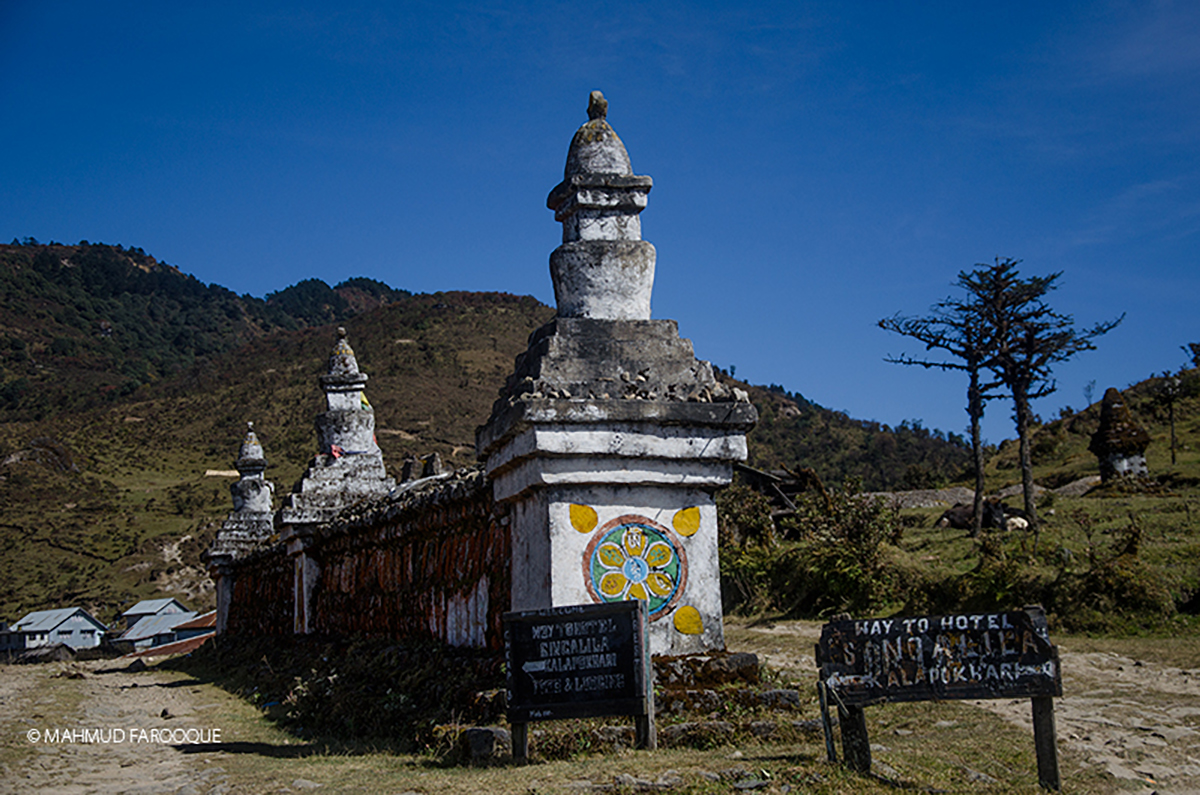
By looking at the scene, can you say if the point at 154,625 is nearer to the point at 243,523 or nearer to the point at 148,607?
the point at 148,607

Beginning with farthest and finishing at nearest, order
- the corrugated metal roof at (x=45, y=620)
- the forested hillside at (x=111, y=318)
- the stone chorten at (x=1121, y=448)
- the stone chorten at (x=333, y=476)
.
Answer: the forested hillside at (x=111, y=318) → the corrugated metal roof at (x=45, y=620) → the stone chorten at (x=1121, y=448) → the stone chorten at (x=333, y=476)

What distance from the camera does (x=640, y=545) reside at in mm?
6004

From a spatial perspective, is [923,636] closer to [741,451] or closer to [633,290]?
[741,451]

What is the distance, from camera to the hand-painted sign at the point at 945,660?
4.95 metres

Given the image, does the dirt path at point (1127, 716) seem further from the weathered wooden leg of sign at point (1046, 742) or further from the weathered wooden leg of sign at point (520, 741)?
the weathered wooden leg of sign at point (520, 741)

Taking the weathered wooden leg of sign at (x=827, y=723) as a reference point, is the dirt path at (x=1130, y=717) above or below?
below

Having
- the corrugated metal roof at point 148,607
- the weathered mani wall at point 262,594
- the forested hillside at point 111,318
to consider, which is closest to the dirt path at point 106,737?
the weathered mani wall at point 262,594

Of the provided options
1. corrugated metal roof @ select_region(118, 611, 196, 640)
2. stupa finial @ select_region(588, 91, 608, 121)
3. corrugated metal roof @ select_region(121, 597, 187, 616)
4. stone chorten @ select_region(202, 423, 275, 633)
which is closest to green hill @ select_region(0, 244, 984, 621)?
corrugated metal roof @ select_region(121, 597, 187, 616)

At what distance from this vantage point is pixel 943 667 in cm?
497

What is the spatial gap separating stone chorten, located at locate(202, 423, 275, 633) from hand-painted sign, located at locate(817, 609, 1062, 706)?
1400 centimetres

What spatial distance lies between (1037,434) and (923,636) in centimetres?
3887

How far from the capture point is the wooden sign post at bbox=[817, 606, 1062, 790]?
495 centimetres

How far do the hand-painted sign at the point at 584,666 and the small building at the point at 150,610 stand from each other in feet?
117

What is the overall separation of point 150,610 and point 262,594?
86.0 ft
